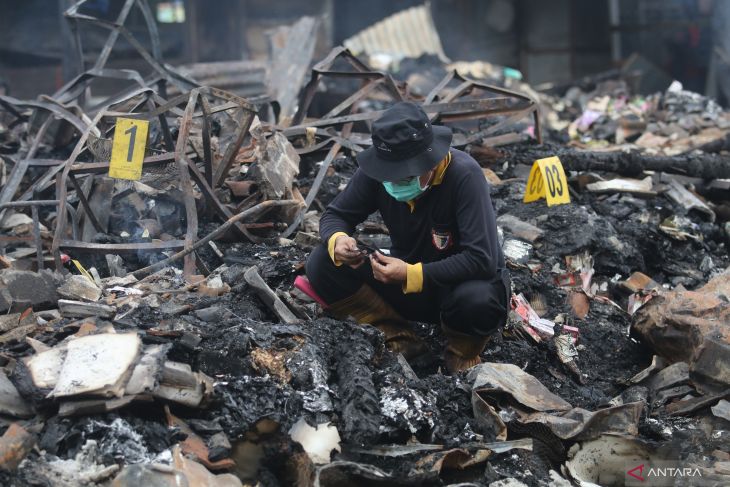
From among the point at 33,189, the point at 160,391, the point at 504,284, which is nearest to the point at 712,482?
the point at 504,284

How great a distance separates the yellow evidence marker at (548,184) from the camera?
20.1 ft

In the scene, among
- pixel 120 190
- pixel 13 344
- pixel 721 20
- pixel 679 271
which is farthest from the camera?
pixel 721 20

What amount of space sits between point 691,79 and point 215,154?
1216 centimetres

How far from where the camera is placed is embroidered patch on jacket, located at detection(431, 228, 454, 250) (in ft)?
13.0

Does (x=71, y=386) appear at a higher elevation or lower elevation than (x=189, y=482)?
higher

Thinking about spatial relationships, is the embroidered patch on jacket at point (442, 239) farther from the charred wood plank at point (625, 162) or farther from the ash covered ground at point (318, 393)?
the charred wood plank at point (625, 162)

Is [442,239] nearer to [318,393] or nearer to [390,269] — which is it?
[390,269]

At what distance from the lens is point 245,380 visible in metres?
3.38

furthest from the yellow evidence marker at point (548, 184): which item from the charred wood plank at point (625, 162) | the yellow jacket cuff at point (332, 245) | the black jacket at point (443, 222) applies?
the yellow jacket cuff at point (332, 245)

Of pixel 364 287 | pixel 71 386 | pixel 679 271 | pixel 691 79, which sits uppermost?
pixel 71 386

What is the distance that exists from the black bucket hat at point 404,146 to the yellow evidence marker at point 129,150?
1835 millimetres

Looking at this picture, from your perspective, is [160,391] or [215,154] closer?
[160,391]

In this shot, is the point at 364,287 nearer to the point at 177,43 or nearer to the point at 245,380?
the point at 245,380

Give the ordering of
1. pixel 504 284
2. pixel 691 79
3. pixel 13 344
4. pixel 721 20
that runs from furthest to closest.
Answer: pixel 691 79 < pixel 721 20 < pixel 504 284 < pixel 13 344
